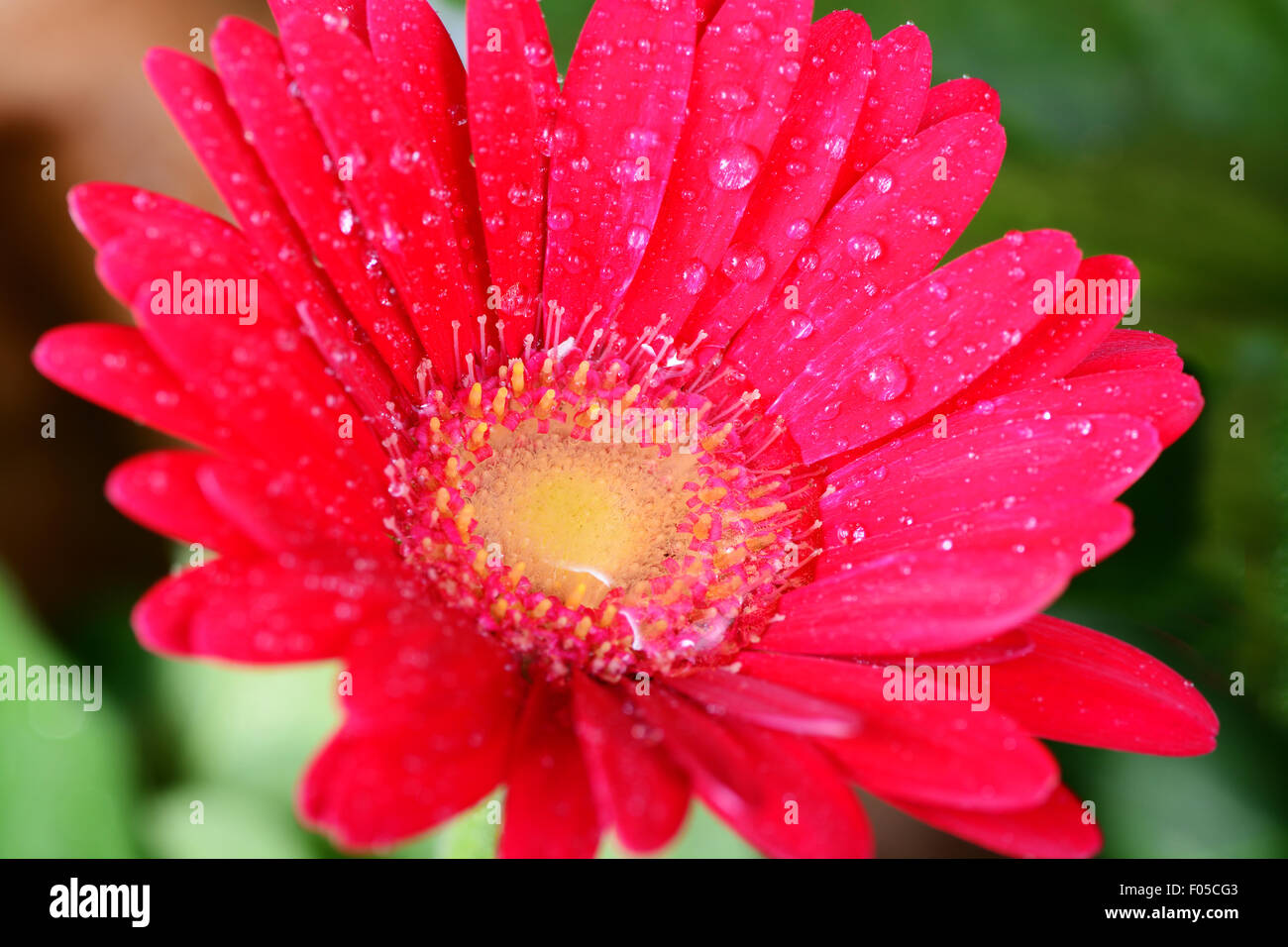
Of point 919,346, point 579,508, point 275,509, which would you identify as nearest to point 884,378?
point 919,346

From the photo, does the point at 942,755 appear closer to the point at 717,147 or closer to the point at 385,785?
the point at 385,785

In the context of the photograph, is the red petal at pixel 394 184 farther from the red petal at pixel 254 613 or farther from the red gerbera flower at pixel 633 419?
the red petal at pixel 254 613

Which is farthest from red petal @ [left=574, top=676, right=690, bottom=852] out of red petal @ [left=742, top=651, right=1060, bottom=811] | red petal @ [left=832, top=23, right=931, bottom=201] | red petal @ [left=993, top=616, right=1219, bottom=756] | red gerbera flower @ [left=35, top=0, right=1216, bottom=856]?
red petal @ [left=832, top=23, right=931, bottom=201]

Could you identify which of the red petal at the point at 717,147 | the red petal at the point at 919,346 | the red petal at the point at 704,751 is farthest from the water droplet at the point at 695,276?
the red petal at the point at 704,751

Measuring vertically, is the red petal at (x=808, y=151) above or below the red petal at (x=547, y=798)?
above

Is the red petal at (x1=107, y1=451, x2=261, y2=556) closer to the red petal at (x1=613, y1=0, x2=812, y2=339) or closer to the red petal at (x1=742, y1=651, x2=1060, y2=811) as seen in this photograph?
the red petal at (x1=742, y1=651, x2=1060, y2=811)
